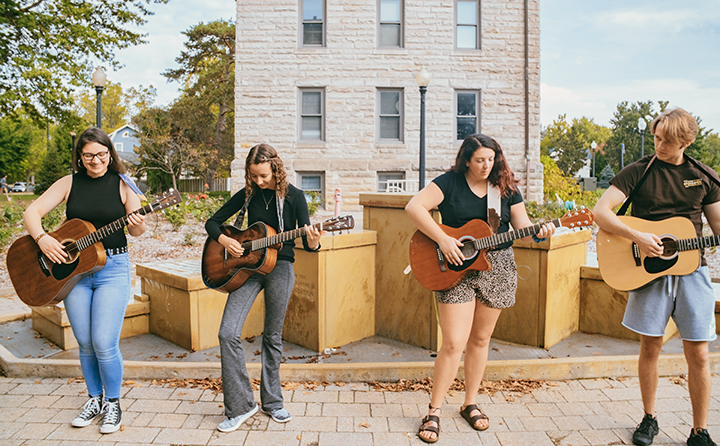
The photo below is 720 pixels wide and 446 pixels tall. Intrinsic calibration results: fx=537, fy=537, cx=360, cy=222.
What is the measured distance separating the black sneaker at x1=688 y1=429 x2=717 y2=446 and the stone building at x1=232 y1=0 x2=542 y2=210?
595 inches

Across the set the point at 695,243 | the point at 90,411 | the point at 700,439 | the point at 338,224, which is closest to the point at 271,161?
the point at 338,224

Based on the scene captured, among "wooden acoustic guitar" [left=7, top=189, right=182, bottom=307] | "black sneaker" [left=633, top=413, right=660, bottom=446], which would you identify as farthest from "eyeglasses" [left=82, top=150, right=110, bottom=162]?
"black sneaker" [left=633, top=413, right=660, bottom=446]

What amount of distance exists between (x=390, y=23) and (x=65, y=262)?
1668cm

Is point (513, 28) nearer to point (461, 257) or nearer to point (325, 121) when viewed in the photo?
point (325, 121)

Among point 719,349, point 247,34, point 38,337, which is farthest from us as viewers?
point 247,34

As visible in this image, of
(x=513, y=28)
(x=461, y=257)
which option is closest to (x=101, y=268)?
(x=461, y=257)

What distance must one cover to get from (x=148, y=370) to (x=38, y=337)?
6.23 feet

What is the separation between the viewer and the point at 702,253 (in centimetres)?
348

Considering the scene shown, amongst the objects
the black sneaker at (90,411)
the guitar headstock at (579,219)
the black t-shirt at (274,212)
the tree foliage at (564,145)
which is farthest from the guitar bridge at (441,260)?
the tree foliage at (564,145)

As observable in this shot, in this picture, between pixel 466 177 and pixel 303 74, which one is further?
pixel 303 74

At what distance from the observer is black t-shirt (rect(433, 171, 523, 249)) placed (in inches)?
144

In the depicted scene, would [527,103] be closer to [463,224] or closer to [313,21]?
[313,21]

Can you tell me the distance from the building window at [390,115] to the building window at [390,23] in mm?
1665

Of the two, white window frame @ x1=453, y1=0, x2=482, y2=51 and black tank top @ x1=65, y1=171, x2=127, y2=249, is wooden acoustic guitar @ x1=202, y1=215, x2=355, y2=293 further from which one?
white window frame @ x1=453, y1=0, x2=482, y2=51
